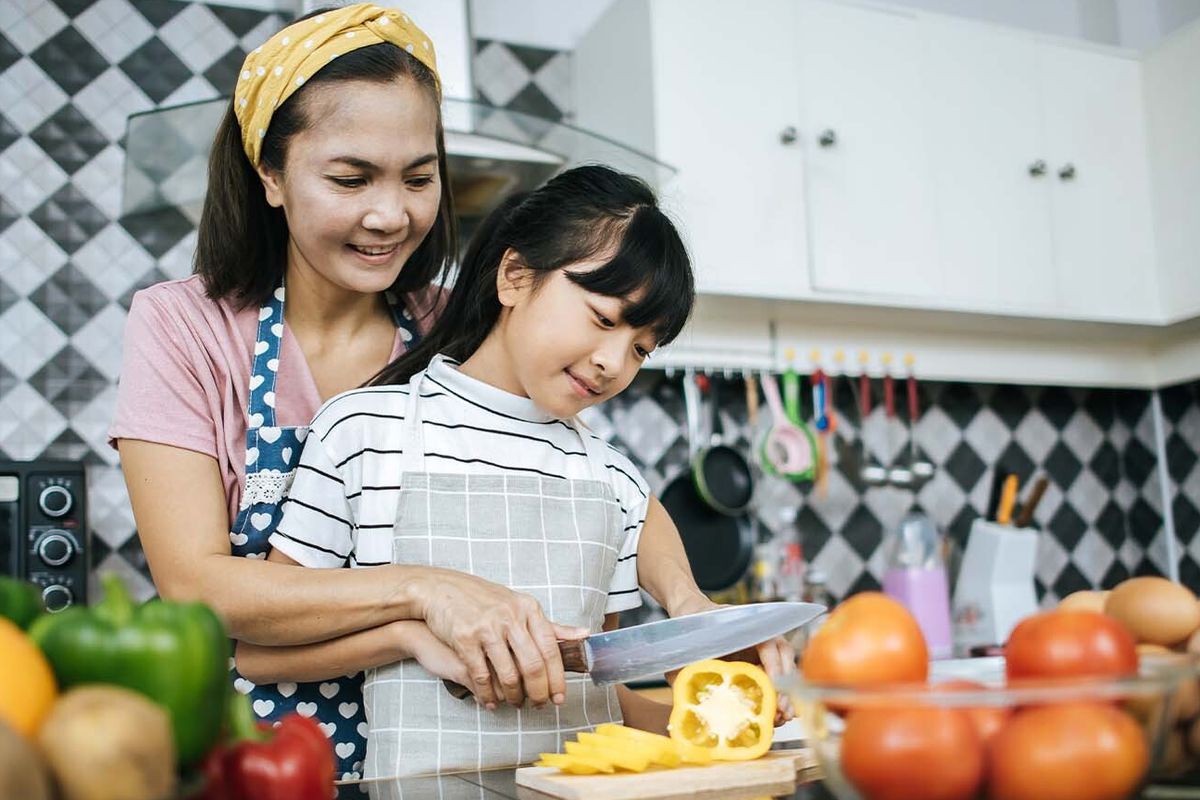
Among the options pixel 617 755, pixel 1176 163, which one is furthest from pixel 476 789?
pixel 1176 163

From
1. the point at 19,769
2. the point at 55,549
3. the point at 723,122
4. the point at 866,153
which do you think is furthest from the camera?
the point at 866,153

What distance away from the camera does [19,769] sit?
0.35 m

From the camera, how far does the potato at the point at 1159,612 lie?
2.24 feet

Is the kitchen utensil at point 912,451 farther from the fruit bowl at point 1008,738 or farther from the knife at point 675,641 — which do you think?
the fruit bowl at point 1008,738

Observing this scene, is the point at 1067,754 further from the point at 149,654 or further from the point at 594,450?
the point at 594,450

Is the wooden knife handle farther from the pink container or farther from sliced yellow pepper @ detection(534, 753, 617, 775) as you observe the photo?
the pink container

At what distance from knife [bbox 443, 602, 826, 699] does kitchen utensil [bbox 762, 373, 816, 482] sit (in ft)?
5.29

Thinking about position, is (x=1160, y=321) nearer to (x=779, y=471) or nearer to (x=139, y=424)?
(x=779, y=471)

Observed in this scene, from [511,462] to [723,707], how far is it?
36cm

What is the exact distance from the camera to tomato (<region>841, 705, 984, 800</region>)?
0.47 m

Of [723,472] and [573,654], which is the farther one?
[723,472]

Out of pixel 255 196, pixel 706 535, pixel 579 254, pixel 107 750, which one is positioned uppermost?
pixel 255 196

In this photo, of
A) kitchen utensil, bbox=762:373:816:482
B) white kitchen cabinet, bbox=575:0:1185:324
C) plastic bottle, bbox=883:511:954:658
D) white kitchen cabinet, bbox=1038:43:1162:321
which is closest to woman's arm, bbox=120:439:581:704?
white kitchen cabinet, bbox=575:0:1185:324

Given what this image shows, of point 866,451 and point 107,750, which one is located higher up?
point 866,451
